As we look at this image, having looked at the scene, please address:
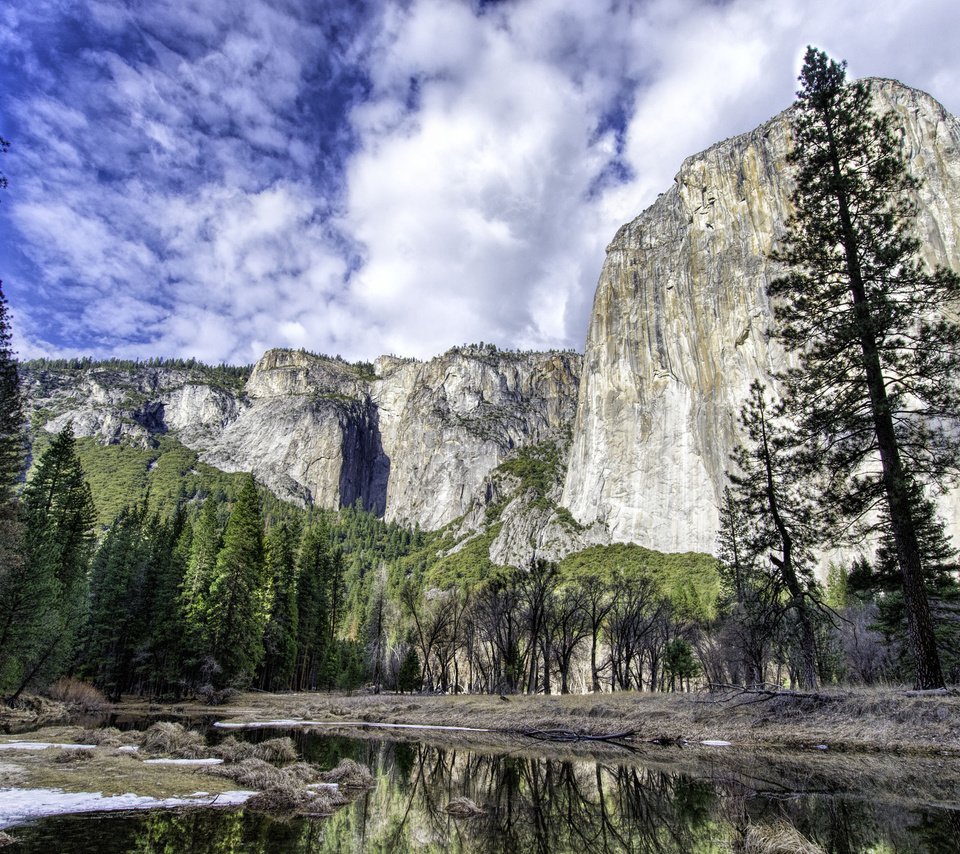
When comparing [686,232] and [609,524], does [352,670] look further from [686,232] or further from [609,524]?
[686,232]

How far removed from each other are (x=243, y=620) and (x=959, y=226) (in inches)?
4188

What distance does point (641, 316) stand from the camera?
125 meters

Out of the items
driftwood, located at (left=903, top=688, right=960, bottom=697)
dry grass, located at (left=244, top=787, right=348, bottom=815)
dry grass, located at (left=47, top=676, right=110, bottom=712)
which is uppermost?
driftwood, located at (left=903, top=688, right=960, bottom=697)

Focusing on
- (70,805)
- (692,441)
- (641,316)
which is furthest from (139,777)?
(641,316)

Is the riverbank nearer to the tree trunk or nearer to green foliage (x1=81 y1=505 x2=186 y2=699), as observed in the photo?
the tree trunk

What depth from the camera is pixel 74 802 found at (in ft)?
26.4

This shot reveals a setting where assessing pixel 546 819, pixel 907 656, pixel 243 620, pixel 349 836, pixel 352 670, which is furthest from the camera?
pixel 352 670

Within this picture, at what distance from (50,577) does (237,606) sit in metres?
13.9

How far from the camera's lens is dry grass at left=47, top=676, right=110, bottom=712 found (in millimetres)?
35969

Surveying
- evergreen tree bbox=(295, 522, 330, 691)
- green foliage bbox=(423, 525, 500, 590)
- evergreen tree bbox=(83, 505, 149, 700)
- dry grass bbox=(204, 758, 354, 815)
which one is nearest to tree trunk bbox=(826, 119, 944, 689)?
dry grass bbox=(204, 758, 354, 815)

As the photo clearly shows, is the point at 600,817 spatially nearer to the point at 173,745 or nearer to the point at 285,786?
the point at 285,786

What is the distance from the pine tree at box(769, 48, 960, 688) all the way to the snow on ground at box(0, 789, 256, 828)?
52.0 ft

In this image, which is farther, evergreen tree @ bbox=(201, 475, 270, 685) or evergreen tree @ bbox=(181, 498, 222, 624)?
evergreen tree @ bbox=(181, 498, 222, 624)

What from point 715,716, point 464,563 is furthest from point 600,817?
point 464,563
